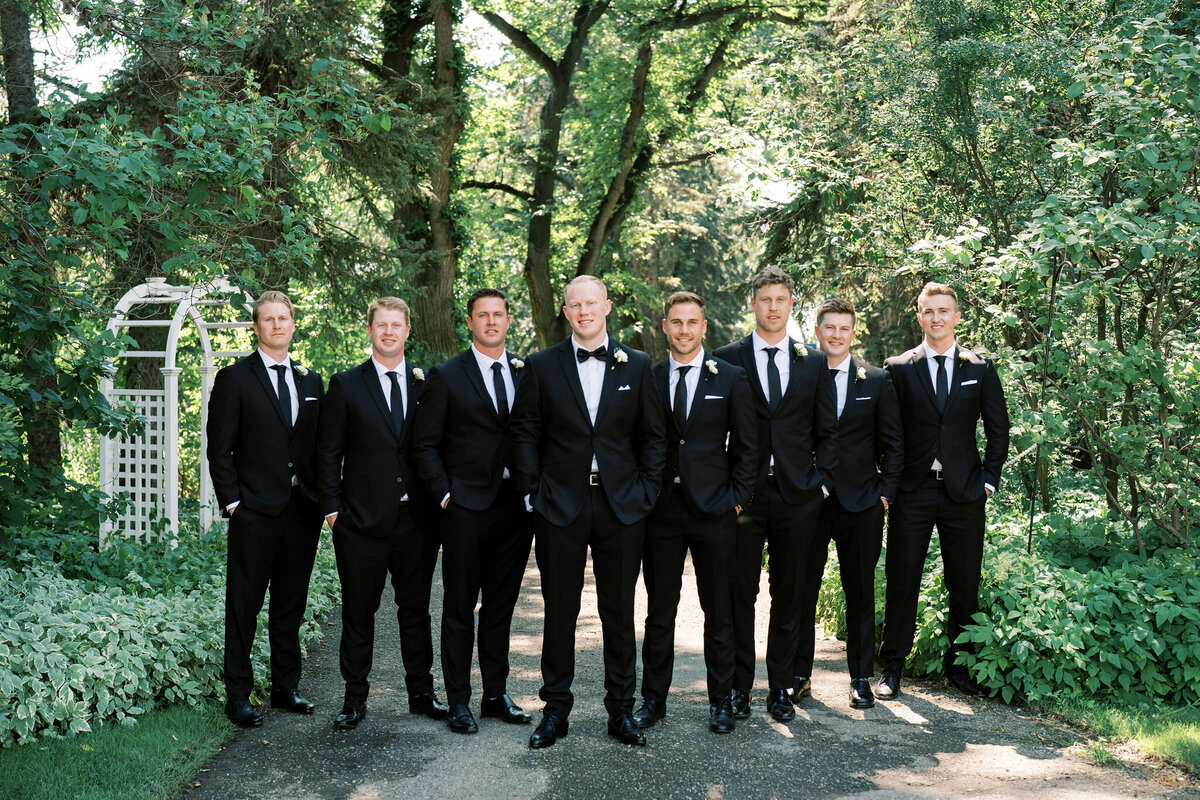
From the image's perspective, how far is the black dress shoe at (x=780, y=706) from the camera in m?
5.37

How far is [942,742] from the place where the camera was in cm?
508

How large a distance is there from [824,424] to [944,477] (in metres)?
0.95

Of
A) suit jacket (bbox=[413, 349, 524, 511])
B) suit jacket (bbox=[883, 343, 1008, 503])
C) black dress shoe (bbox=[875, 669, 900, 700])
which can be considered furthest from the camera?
suit jacket (bbox=[883, 343, 1008, 503])

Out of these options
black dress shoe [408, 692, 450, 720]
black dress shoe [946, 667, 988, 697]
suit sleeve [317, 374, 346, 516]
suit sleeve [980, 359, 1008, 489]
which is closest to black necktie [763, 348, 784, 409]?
suit sleeve [980, 359, 1008, 489]

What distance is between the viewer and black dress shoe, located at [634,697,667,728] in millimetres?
5199

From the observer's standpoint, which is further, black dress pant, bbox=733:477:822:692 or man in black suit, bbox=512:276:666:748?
black dress pant, bbox=733:477:822:692

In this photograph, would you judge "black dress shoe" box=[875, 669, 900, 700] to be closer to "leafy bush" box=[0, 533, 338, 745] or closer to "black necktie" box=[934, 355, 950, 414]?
"black necktie" box=[934, 355, 950, 414]

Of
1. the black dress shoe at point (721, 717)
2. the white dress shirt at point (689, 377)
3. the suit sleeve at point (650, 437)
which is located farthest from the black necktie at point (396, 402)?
the black dress shoe at point (721, 717)

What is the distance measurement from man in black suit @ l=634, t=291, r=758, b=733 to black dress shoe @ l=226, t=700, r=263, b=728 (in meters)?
1.94

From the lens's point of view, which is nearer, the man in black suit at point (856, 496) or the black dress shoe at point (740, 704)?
the black dress shoe at point (740, 704)

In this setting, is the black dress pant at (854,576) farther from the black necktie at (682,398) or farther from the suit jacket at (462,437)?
the suit jacket at (462,437)

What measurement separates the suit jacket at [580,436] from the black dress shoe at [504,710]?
115 cm

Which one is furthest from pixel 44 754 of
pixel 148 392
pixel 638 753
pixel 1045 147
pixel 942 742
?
pixel 1045 147

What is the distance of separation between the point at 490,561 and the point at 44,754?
2169mm
